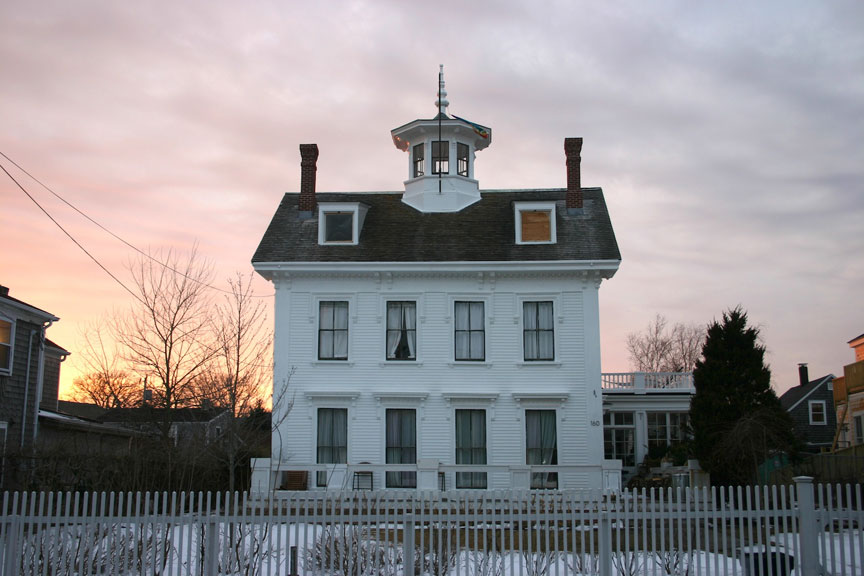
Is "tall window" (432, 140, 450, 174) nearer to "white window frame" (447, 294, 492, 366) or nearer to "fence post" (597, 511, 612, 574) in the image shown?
"white window frame" (447, 294, 492, 366)

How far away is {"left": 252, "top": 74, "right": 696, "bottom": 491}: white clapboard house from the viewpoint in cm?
2597

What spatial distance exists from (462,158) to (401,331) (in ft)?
24.8

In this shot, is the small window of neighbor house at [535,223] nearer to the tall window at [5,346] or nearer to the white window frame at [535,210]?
the white window frame at [535,210]

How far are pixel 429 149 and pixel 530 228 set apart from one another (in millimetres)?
5413

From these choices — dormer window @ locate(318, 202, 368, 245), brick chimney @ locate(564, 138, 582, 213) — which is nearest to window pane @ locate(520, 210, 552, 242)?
brick chimney @ locate(564, 138, 582, 213)

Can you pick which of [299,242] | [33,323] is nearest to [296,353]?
[299,242]

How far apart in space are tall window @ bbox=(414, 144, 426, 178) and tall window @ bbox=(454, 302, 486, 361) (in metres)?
6.26

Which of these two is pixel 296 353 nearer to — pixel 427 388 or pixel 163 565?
pixel 427 388

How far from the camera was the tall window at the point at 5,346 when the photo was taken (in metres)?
24.5

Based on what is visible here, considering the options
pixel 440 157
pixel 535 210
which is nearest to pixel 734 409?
pixel 535 210

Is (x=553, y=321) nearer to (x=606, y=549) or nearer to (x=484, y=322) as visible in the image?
(x=484, y=322)

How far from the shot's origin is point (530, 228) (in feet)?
90.7

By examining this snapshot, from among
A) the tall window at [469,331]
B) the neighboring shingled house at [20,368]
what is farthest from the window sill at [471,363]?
the neighboring shingled house at [20,368]

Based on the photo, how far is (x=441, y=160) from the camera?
30.7 metres
